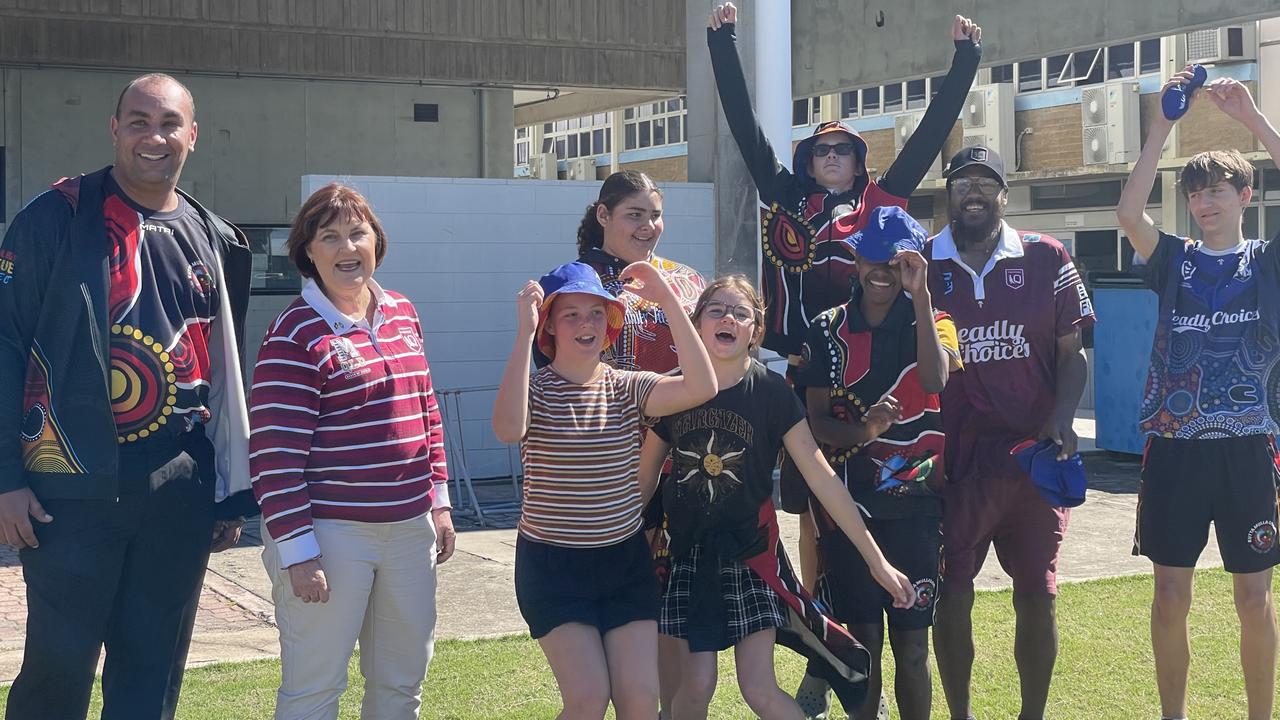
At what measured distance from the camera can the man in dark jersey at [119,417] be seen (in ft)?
12.6

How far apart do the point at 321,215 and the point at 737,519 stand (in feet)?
5.17

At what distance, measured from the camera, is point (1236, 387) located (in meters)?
4.92

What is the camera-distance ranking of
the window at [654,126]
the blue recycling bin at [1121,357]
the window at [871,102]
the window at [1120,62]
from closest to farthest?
the blue recycling bin at [1121,357]
the window at [1120,62]
the window at [871,102]
the window at [654,126]

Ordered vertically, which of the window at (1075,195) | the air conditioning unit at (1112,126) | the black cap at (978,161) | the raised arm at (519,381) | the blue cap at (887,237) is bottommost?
the raised arm at (519,381)

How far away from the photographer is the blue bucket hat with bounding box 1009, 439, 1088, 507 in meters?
4.69

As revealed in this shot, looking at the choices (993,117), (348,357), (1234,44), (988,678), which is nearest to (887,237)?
(348,357)

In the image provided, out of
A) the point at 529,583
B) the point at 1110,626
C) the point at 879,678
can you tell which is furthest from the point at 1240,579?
the point at 529,583

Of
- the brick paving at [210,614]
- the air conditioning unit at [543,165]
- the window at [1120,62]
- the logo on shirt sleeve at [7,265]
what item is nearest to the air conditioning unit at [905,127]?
the window at [1120,62]

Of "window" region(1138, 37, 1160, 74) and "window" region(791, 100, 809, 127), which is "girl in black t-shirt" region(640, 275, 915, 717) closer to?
"window" region(1138, 37, 1160, 74)

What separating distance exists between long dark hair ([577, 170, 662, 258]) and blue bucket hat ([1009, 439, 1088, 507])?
1567 millimetres

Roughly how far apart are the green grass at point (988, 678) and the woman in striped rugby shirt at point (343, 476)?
4.79 ft

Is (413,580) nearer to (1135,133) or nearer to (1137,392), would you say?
(1137,392)

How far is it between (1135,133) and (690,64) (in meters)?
18.1

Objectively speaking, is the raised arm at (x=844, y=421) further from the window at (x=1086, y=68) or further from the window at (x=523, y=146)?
the window at (x=523, y=146)
